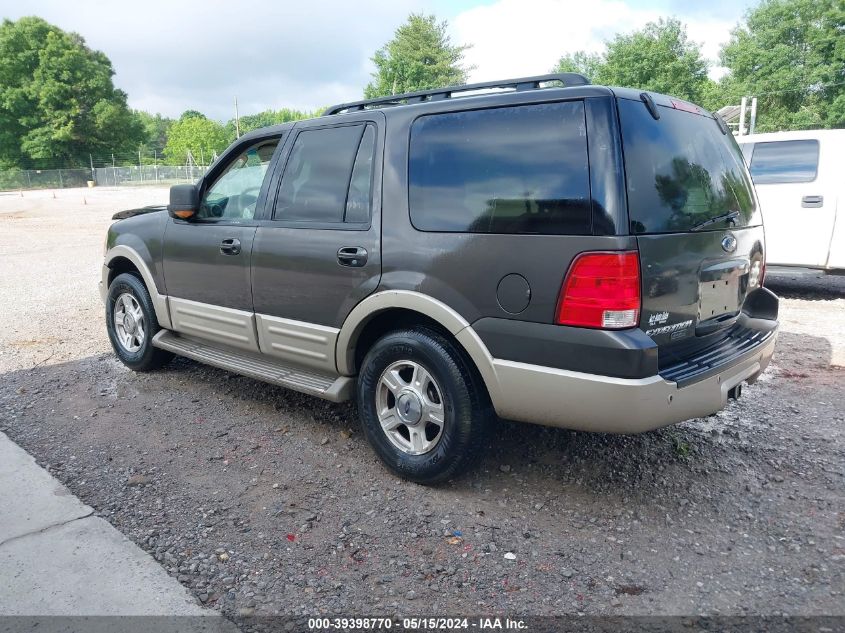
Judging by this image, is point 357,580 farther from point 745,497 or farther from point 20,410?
point 20,410

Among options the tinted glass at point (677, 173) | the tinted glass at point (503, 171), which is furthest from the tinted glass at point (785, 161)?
the tinted glass at point (503, 171)

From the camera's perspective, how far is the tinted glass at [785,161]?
772 centimetres

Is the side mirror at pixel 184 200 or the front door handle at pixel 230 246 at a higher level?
the side mirror at pixel 184 200

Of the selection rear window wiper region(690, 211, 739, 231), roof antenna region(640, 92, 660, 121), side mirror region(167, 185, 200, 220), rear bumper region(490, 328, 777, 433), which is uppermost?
roof antenna region(640, 92, 660, 121)

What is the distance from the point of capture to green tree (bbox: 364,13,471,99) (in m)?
61.8

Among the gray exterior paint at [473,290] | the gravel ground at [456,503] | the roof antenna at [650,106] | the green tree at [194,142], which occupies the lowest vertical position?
the gravel ground at [456,503]

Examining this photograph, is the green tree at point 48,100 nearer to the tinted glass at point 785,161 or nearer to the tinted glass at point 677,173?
the tinted glass at point 785,161

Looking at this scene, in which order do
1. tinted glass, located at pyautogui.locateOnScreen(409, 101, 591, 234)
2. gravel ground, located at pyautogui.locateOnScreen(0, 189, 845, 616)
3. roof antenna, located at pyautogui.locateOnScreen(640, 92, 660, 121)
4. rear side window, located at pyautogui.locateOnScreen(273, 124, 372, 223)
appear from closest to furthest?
gravel ground, located at pyautogui.locateOnScreen(0, 189, 845, 616)
tinted glass, located at pyautogui.locateOnScreen(409, 101, 591, 234)
roof antenna, located at pyautogui.locateOnScreen(640, 92, 660, 121)
rear side window, located at pyautogui.locateOnScreen(273, 124, 372, 223)

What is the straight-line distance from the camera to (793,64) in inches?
1732

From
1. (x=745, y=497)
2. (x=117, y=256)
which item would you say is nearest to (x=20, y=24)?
(x=117, y=256)

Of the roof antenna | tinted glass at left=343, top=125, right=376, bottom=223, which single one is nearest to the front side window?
tinted glass at left=343, top=125, right=376, bottom=223

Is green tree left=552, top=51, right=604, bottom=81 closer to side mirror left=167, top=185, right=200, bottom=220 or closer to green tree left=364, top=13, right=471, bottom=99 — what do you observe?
green tree left=364, top=13, right=471, bottom=99

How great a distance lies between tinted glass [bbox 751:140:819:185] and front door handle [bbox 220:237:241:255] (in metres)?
6.67

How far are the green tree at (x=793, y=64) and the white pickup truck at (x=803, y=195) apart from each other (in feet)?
132
